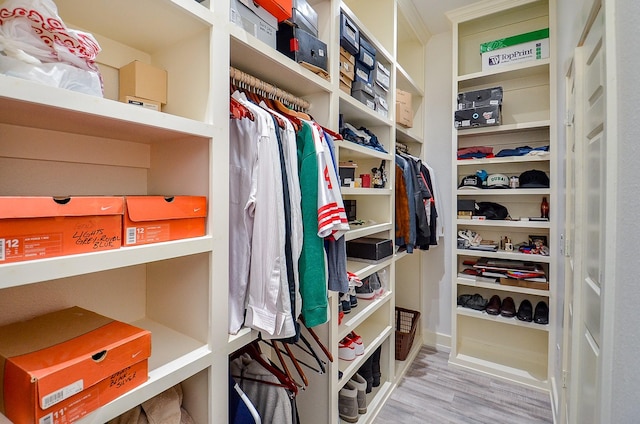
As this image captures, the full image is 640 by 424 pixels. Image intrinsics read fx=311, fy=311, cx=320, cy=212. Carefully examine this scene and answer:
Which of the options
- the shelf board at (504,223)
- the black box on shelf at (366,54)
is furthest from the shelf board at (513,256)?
the black box on shelf at (366,54)

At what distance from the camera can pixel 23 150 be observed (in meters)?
0.86

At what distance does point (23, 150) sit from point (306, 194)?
0.83 m

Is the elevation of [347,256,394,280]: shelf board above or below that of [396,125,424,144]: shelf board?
below

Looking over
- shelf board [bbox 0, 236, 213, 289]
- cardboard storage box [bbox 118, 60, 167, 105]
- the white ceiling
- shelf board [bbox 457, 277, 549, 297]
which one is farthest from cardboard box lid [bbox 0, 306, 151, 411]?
the white ceiling

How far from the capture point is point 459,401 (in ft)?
7.23

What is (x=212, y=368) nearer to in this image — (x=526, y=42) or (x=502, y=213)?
(x=502, y=213)

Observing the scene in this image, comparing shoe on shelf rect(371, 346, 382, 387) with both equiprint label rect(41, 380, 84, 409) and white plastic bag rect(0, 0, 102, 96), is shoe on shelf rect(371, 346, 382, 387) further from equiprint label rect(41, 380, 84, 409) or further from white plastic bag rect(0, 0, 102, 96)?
white plastic bag rect(0, 0, 102, 96)

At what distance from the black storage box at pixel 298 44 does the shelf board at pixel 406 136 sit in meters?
1.22

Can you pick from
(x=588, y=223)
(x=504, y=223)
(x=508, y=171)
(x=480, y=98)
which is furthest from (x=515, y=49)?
(x=588, y=223)

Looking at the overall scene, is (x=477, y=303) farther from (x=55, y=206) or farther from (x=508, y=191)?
(x=55, y=206)

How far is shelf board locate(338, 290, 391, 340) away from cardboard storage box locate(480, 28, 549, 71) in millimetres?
2089

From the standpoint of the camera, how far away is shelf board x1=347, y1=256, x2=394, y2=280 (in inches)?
71.2

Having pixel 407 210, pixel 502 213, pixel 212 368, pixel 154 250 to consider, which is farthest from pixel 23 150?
pixel 502 213

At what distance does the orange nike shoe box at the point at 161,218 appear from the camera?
2.59 feet
